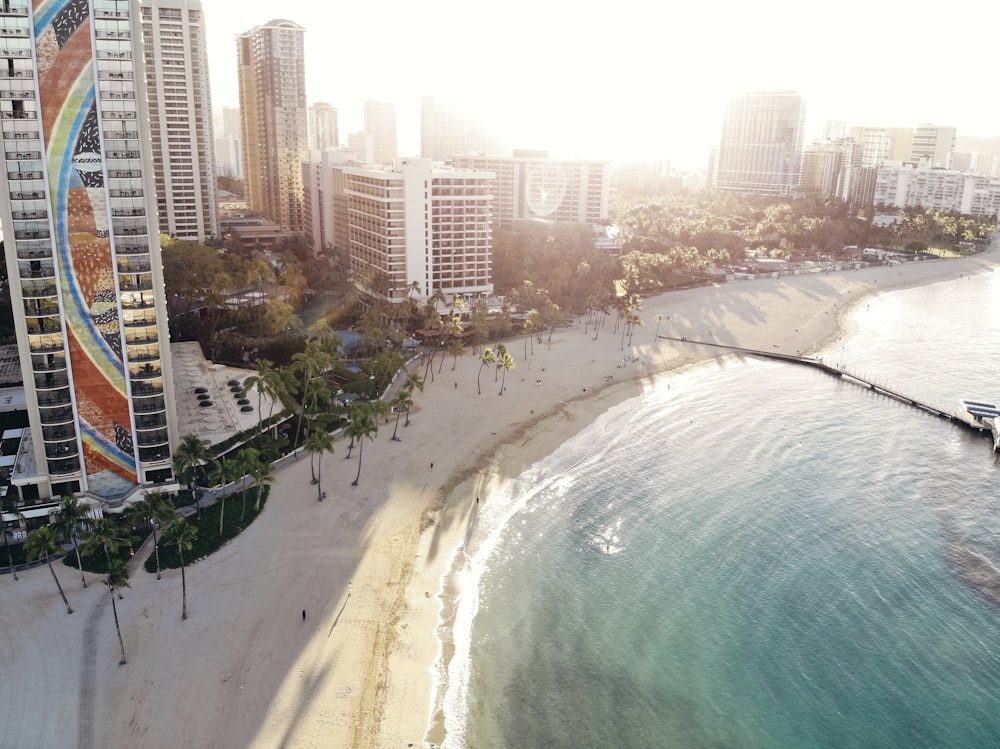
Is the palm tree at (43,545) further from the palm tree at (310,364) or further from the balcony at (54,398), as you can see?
the palm tree at (310,364)

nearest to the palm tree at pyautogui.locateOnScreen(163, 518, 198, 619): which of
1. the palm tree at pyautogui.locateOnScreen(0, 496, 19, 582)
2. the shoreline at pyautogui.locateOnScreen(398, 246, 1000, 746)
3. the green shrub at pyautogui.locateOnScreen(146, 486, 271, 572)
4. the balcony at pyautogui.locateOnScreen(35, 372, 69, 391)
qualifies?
the green shrub at pyautogui.locateOnScreen(146, 486, 271, 572)

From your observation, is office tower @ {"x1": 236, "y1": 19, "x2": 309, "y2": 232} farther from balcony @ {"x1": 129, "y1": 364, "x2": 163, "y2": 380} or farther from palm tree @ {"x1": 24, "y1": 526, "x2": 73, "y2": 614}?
palm tree @ {"x1": 24, "y1": 526, "x2": 73, "y2": 614}

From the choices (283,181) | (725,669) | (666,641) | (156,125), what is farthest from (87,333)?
(283,181)

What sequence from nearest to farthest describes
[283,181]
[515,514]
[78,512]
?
[78,512]
[515,514]
[283,181]

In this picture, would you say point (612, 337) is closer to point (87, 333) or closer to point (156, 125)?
point (87, 333)

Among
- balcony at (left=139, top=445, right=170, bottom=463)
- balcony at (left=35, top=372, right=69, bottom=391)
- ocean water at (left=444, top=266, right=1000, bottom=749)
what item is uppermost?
balcony at (left=35, top=372, right=69, bottom=391)

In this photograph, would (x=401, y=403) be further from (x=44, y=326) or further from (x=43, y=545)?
(x=43, y=545)

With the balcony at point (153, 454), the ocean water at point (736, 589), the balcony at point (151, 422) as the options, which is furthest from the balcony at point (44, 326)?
the ocean water at point (736, 589)

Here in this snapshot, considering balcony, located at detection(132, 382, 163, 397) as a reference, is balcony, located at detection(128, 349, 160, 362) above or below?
above
